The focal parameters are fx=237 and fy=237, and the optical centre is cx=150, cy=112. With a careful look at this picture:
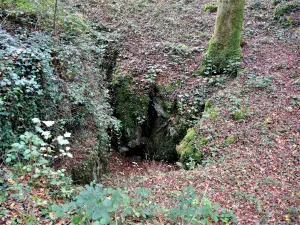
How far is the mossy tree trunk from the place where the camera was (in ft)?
28.5

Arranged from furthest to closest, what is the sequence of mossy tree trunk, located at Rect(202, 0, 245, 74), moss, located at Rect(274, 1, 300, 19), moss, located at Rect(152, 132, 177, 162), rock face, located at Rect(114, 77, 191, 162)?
moss, located at Rect(274, 1, 300, 19) → mossy tree trunk, located at Rect(202, 0, 245, 74) → rock face, located at Rect(114, 77, 191, 162) → moss, located at Rect(152, 132, 177, 162)

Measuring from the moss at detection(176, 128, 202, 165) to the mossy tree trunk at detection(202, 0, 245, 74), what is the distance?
3543 mm

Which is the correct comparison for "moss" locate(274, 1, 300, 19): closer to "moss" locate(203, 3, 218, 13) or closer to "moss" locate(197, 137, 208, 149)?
"moss" locate(203, 3, 218, 13)

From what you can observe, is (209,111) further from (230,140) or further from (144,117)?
(144,117)

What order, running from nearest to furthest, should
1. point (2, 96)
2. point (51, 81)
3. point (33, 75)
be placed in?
1. point (2, 96)
2. point (33, 75)
3. point (51, 81)

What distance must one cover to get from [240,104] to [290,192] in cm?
319

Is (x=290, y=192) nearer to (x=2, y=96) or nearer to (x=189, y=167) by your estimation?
(x=189, y=167)

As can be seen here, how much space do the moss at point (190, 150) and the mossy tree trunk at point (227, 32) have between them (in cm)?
354

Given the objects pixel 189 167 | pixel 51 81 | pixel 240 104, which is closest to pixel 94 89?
pixel 51 81

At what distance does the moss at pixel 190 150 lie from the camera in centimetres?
607

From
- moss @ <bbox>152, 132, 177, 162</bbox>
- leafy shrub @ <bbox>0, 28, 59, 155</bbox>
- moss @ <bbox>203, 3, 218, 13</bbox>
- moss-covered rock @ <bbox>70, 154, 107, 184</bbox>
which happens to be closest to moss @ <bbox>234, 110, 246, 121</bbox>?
moss @ <bbox>152, 132, 177, 162</bbox>

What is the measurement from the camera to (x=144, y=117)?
834cm

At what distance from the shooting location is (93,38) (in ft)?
31.1

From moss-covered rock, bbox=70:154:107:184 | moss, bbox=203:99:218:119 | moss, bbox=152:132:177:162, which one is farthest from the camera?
moss, bbox=152:132:177:162
